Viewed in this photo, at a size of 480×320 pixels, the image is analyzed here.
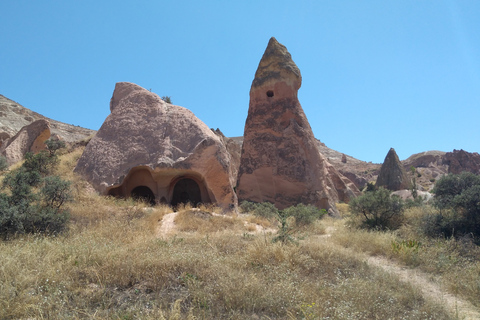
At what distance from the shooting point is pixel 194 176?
1055 cm

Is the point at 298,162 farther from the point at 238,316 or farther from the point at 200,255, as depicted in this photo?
the point at 238,316

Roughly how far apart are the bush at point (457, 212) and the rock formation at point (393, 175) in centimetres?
1990

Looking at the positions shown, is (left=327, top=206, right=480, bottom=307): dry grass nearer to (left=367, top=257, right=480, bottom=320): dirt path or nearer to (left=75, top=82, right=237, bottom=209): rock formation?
(left=367, top=257, right=480, bottom=320): dirt path

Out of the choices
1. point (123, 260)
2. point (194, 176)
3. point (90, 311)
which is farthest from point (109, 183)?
point (90, 311)

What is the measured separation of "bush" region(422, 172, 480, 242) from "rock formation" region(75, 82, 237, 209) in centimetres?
525

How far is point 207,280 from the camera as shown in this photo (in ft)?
13.8

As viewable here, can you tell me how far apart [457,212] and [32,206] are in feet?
30.3

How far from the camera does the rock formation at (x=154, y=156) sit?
9.57 meters

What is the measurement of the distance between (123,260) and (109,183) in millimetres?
5256

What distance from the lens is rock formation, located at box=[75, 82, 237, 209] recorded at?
9.57 m

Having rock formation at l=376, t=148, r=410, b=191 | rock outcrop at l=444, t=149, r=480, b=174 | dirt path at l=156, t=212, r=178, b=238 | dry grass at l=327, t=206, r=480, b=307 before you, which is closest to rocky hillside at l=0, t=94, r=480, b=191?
rock outcrop at l=444, t=149, r=480, b=174

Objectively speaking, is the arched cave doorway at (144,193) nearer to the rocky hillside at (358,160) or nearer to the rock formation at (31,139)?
the rock formation at (31,139)

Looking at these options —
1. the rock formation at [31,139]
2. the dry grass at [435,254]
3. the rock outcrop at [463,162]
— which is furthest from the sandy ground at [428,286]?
the rock outcrop at [463,162]

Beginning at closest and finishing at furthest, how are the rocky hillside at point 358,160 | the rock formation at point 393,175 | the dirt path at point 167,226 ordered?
the dirt path at point 167,226, the rock formation at point 393,175, the rocky hillside at point 358,160
